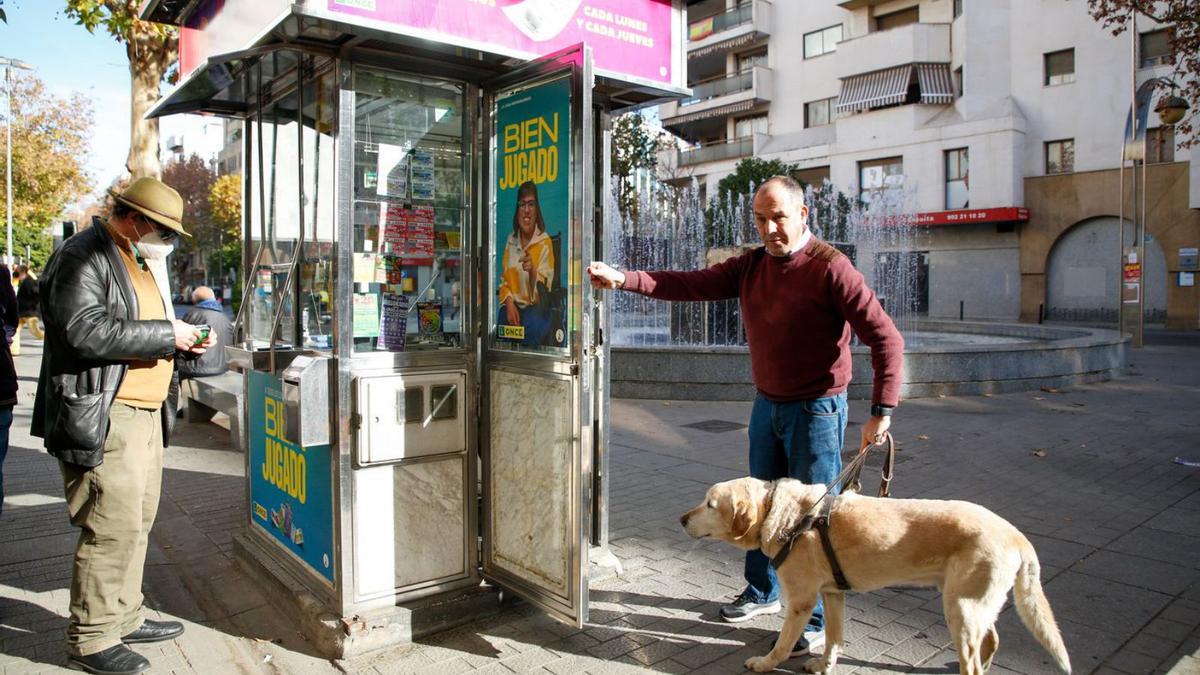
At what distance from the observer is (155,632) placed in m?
3.87

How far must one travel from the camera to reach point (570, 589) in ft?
12.0

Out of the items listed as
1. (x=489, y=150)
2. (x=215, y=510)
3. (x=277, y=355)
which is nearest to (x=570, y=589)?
(x=277, y=355)

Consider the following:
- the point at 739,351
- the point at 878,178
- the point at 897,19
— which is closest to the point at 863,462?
the point at 739,351

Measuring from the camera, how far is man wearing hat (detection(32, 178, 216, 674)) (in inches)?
131

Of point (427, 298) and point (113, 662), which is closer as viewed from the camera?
point (113, 662)

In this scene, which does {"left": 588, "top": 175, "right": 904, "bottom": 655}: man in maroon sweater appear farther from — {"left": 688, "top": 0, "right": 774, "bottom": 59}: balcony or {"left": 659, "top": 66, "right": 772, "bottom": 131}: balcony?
{"left": 688, "top": 0, "right": 774, "bottom": 59}: balcony

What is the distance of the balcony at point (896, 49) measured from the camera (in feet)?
109

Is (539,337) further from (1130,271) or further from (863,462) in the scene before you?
(1130,271)

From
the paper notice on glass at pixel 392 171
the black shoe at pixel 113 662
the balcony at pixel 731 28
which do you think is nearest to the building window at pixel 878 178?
the balcony at pixel 731 28

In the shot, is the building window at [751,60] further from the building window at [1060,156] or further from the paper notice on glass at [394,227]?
the paper notice on glass at [394,227]

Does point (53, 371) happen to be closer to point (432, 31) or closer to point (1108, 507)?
point (432, 31)

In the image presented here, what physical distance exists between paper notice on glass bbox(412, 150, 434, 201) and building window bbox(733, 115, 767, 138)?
39.0 m

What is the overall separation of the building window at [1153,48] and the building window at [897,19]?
881cm

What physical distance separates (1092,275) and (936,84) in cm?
948
